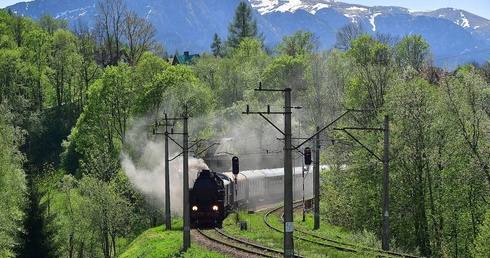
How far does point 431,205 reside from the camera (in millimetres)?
36594

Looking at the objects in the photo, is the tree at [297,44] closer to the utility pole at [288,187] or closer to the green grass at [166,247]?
the green grass at [166,247]

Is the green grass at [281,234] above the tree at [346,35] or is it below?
below

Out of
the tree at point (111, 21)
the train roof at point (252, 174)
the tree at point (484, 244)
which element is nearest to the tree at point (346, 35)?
the tree at point (111, 21)

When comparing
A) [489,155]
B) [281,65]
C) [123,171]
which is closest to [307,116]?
[281,65]

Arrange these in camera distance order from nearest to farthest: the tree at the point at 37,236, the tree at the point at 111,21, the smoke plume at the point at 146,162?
1. the tree at the point at 37,236
2. the smoke plume at the point at 146,162
3. the tree at the point at 111,21

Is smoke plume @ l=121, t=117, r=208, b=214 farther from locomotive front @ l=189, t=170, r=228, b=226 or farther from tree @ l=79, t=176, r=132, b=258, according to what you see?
locomotive front @ l=189, t=170, r=228, b=226

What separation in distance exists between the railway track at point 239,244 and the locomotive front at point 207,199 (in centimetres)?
109

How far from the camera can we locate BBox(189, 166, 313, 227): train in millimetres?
40188

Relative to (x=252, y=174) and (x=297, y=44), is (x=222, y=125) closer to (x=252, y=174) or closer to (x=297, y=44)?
(x=252, y=174)

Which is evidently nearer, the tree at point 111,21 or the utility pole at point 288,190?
the utility pole at point 288,190

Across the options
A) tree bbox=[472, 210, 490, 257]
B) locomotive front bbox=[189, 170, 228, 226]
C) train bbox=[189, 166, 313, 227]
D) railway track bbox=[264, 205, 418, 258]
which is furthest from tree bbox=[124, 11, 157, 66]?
tree bbox=[472, 210, 490, 257]

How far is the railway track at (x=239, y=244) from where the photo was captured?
30.3m

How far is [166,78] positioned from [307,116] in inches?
673

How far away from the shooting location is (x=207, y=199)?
4012 cm
